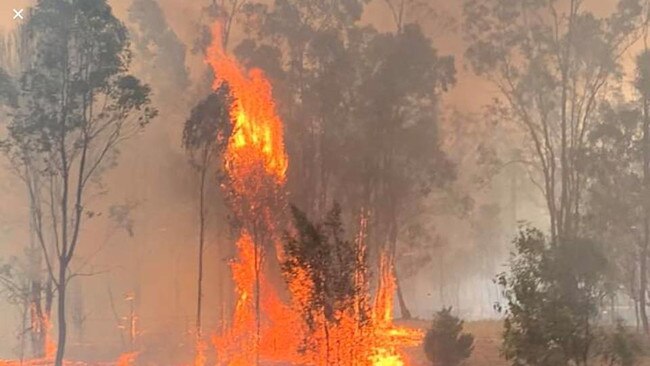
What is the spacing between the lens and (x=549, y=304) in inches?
270

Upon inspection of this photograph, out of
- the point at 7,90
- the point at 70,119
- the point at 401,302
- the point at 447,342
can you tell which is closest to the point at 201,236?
the point at 70,119

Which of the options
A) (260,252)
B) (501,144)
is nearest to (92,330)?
(260,252)

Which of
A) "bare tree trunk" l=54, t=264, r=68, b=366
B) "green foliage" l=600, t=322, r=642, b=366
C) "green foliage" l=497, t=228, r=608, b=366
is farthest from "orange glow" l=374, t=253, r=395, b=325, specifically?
"bare tree trunk" l=54, t=264, r=68, b=366

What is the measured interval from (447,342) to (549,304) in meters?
1.16

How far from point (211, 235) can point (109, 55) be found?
7.23 feet

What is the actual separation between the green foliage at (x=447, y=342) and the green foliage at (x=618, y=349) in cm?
127

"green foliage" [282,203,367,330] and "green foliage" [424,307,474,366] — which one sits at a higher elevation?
"green foliage" [282,203,367,330]

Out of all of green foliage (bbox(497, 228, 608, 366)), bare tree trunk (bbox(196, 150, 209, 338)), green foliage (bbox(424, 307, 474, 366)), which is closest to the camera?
green foliage (bbox(497, 228, 608, 366))

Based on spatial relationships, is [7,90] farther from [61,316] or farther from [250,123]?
[250,123]

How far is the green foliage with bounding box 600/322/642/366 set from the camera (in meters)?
7.00

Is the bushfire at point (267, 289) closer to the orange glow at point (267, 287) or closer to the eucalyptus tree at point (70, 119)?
the orange glow at point (267, 287)

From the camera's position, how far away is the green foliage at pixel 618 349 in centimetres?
700

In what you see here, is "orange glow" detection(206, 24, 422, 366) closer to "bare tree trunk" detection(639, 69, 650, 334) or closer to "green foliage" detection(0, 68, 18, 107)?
"green foliage" detection(0, 68, 18, 107)

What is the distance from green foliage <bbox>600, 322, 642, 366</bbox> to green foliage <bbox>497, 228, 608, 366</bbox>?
0.16 metres
